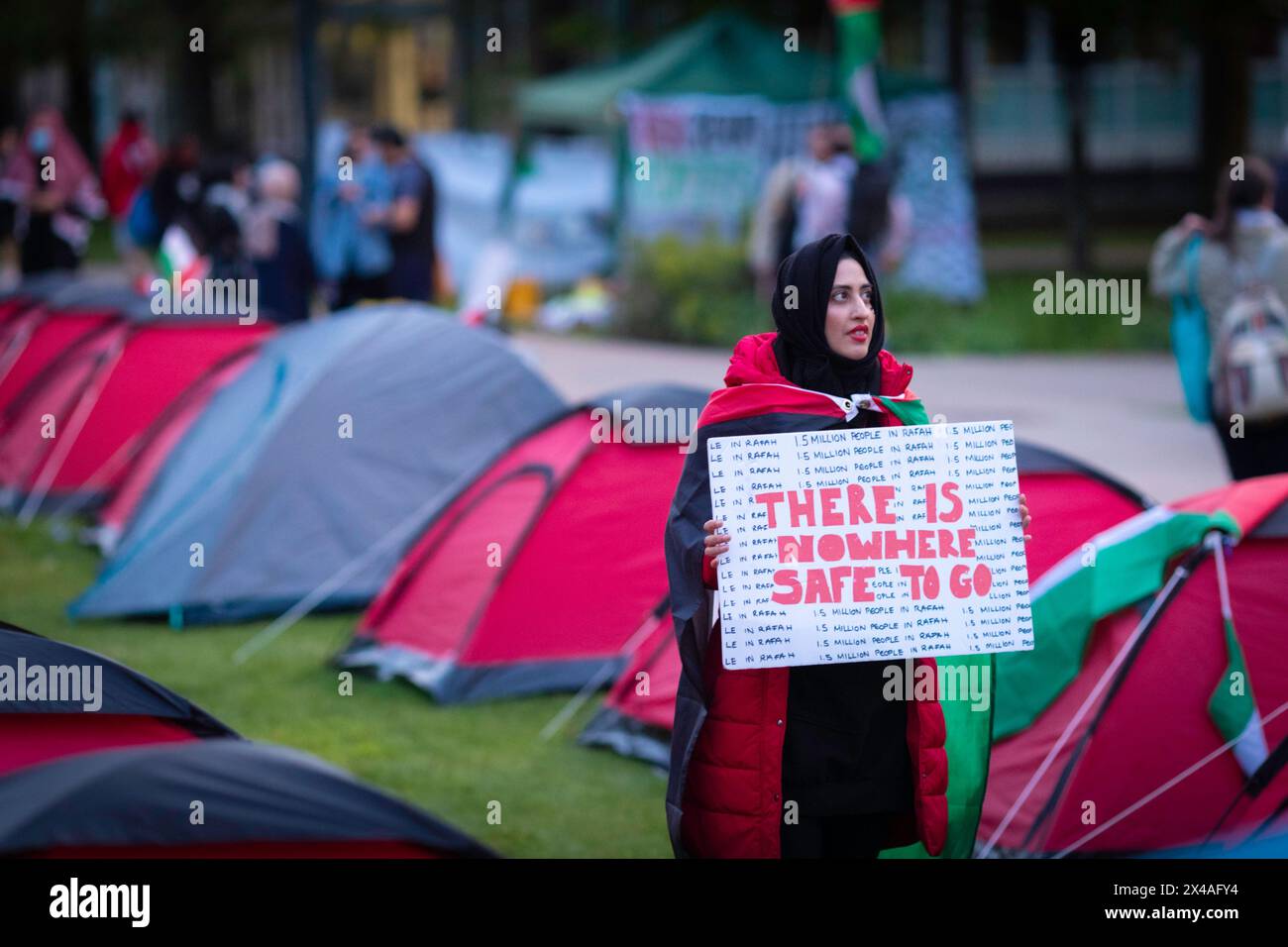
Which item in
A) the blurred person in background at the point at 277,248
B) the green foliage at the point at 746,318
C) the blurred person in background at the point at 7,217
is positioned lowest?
the blurred person in background at the point at 277,248

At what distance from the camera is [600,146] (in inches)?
1078

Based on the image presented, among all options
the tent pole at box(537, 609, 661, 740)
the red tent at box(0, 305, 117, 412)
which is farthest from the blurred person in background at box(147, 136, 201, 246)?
the tent pole at box(537, 609, 661, 740)

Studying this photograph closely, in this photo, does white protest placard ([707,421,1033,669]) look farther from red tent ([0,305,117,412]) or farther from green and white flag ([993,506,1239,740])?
red tent ([0,305,117,412])

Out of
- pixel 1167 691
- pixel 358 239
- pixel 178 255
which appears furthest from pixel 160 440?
pixel 1167 691

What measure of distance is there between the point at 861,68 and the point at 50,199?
7.90m

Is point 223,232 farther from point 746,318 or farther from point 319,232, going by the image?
point 746,318

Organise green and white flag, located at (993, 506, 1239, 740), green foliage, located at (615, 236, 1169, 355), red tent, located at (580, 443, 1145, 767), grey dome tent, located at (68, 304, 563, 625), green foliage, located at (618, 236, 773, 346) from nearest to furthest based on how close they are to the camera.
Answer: green and white flag, located at (993, 506, 1239, 740) < red tent, located at (580, 443, 1145, 767) < grey dome tent, located at (68, 304, 563, 625) < green foliage, located at (615, 236, 1169, 355) < green foliage, located at (618, 236, 773, 346)

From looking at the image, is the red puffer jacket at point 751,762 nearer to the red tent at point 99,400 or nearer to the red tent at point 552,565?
the red tent at point 552,565

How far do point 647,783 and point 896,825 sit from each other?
2.63 meters

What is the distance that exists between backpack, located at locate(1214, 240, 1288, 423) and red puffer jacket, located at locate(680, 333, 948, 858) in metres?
3.53

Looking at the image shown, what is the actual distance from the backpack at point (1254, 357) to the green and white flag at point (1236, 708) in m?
1.87

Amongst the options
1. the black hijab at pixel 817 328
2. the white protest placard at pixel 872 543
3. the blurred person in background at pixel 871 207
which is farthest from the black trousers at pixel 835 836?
the blurred person in background at pixel 871 207

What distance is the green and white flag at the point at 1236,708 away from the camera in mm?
5531

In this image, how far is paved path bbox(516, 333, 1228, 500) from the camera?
12.4 meters
